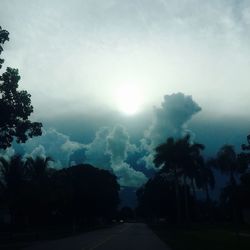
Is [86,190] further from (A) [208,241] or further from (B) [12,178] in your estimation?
(A) [208,241]

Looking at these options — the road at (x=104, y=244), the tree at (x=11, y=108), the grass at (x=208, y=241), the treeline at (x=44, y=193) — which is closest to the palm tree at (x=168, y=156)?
the treeline at (x=44, y=193)

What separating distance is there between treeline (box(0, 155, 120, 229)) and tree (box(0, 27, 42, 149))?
106 feet

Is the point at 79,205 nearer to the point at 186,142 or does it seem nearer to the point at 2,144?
the point at 186,142

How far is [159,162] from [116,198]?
5193 centimetres

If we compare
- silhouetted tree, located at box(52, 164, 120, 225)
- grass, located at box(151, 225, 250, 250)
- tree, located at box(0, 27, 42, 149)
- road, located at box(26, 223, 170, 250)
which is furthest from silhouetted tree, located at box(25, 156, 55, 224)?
tree, located at box(0, 27, 42, 149)

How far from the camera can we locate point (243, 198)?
82625 mm

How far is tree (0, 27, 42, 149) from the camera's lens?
81.5 ft

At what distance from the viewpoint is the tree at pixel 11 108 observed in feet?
81.5

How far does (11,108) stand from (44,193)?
50555 mm

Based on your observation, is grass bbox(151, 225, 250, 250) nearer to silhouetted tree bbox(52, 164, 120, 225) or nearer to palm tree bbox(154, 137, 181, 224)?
palm tree bbox(154, 137, 181, 224)

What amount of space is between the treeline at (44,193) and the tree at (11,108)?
32281 mm

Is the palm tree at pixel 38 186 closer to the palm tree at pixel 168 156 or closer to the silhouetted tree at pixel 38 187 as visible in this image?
the silhouetted tree at pixel 38 187

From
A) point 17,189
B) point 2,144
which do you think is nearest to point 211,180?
point 17,189

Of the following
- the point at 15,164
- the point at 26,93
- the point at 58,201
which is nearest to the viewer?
the point at 26,93
